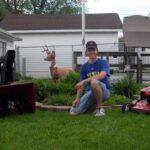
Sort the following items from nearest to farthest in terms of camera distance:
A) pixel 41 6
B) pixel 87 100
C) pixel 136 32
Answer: pixel 87 100, pixel 136 32, pixel 41 6

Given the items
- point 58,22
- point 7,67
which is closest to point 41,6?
point 58,22

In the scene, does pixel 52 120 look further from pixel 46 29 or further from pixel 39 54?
pixel 46 29

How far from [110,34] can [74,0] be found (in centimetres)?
1641

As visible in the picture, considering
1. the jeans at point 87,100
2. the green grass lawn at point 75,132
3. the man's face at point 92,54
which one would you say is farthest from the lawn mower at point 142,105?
the man's face at point 92,54

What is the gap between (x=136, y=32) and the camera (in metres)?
11.0

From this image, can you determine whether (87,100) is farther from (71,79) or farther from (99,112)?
(71,79)

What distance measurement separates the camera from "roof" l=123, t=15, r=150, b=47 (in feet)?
35.7

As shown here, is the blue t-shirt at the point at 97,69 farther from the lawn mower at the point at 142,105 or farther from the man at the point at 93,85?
the lawn mower at the point at 142,105

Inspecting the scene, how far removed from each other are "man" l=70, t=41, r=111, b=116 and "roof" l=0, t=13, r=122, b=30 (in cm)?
2034

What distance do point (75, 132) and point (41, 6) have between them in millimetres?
38277

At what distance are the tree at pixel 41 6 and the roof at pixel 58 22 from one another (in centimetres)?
1165

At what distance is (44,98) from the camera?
1027 centimetres

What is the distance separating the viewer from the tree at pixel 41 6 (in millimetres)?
42875

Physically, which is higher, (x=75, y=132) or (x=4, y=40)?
(x=4, y=40)
